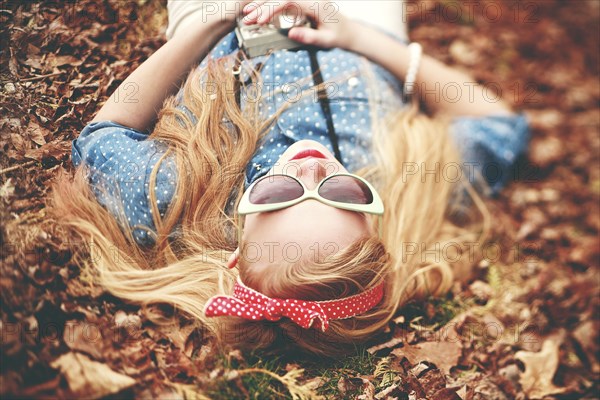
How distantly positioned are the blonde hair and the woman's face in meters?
0.05

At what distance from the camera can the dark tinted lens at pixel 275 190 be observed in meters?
2.32

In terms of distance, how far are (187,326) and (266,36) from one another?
5.24ft

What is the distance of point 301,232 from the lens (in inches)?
88.9

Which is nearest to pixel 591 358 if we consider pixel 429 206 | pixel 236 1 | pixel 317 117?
pixel 429 206

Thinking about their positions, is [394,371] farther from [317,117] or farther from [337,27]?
[337,27]

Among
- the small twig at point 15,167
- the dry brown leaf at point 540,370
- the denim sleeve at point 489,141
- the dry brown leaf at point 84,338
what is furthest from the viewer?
the denim sleeve at point 489,141

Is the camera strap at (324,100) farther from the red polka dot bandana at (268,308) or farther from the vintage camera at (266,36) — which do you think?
the red polka dot bandana at (268,308)

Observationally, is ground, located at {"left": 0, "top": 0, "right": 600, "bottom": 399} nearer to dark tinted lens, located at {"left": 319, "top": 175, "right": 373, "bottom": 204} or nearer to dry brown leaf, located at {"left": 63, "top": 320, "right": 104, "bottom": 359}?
dry brown leaf, located at {"left": 63, "top": 320, "right": 104, "bottom": 359}

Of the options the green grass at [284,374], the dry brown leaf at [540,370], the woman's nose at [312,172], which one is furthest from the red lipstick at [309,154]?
the dry brown leaf at [540,370]

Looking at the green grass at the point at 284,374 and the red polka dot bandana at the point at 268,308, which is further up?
the red polka dot bandana at the point at 268,308

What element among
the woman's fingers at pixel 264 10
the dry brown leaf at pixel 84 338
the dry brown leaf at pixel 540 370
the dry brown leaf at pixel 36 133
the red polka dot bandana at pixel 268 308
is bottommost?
the dry brown leaf at pixel 540 370

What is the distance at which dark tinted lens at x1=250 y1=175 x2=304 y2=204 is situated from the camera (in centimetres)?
232

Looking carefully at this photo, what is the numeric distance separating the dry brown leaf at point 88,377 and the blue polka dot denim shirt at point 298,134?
71cm

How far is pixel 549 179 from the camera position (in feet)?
14.1
